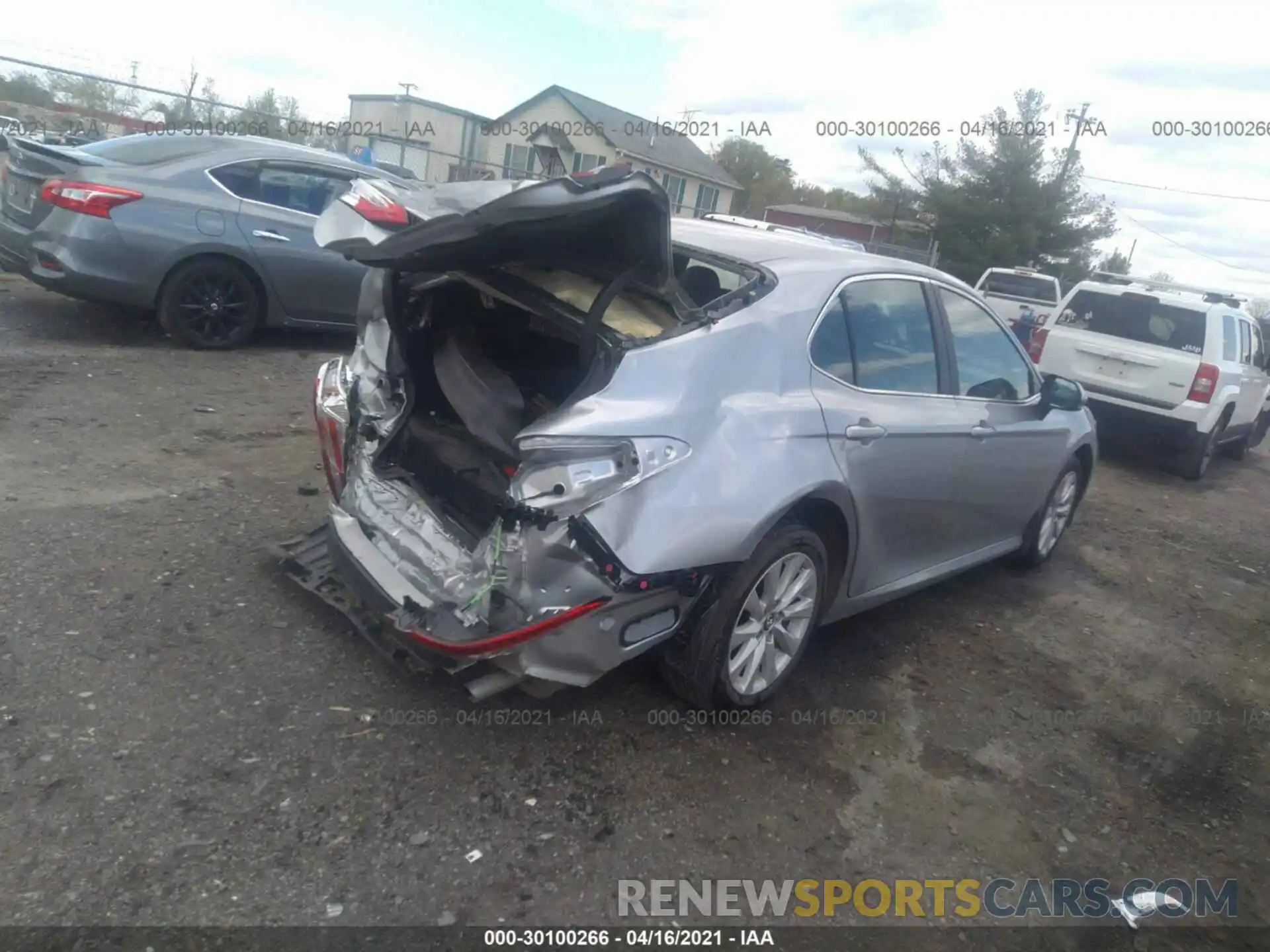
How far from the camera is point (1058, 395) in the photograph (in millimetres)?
5211

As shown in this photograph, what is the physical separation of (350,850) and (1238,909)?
2.78 m

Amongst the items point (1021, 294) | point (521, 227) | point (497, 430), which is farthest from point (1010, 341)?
point (1021, 294)

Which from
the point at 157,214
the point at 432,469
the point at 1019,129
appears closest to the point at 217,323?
the point at 157,214

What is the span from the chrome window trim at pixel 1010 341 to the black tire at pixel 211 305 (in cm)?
539

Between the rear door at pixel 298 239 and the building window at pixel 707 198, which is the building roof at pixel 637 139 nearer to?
the building window at pixel 707 198

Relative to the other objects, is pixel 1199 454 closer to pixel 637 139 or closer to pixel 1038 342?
pixel 1038 342

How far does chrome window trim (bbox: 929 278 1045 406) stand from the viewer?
4398 millimetres

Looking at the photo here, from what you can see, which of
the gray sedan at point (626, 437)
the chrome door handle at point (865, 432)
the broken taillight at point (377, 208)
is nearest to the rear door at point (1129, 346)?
the gray sedan at point (626, 437)

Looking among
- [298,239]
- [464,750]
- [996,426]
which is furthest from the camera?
[298,239]

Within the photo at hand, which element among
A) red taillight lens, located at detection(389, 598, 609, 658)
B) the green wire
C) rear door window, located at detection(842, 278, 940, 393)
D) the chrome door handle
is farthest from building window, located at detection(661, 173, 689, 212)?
red taillight lens, located at detection(389, 598, 609, 658)

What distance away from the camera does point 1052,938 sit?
2844 mm

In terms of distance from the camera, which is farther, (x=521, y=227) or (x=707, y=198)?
(x=707, y=198)

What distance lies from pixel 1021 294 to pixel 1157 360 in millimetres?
9789

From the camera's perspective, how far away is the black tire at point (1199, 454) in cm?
928
